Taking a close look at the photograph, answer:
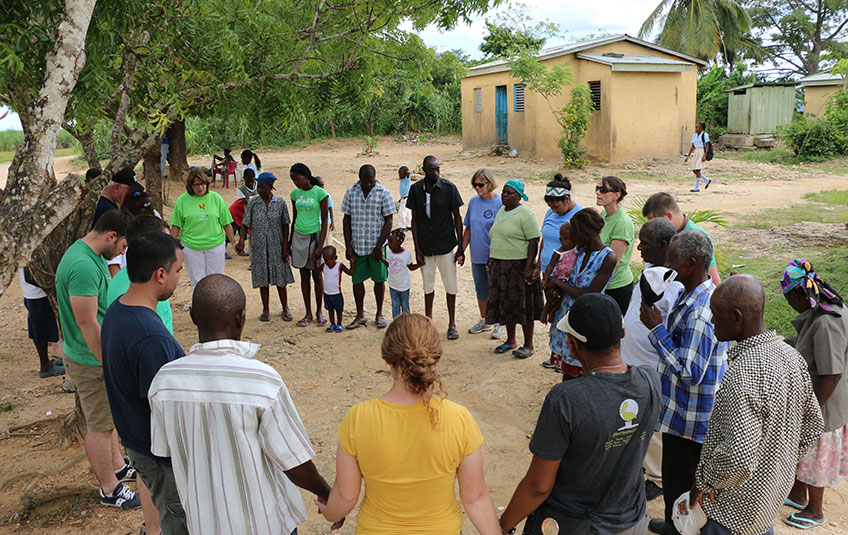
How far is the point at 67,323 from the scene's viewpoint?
3.92 m

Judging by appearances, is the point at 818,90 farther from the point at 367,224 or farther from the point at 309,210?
the point at 309,210

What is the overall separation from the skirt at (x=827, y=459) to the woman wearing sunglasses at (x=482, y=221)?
346cm

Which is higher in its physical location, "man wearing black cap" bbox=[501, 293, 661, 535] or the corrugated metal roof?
the corrugated metal roof

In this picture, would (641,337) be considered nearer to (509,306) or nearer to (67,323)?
(509,306)

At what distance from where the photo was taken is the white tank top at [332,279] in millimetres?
7230

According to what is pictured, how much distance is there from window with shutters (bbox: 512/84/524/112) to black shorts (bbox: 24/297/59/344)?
1867 centimetres

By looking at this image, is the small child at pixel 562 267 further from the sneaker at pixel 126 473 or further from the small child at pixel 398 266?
the sneaker at pixel 126 473

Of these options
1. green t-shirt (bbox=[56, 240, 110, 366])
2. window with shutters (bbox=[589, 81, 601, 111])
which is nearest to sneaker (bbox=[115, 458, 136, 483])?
green t-shirt (bbox=[56, 240, 110, 366])

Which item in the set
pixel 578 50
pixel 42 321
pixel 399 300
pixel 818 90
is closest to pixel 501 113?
pixel 578 50

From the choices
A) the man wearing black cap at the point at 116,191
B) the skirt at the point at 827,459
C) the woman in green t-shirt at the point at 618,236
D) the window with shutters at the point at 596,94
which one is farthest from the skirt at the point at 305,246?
the window with shutters at the point at 596,94

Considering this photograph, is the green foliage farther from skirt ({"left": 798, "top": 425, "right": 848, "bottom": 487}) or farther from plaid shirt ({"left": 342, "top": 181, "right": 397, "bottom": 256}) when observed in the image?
skirt ({"left": 798, "top": 425, "right": 848, "bottom": 487})

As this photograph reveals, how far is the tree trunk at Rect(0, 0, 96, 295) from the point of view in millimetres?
3223

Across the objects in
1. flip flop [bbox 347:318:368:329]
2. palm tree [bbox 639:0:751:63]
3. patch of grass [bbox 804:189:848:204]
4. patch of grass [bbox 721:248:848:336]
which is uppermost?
palm tree [bbox 639:0:751:63]

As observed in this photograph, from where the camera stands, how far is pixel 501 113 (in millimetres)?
23859
